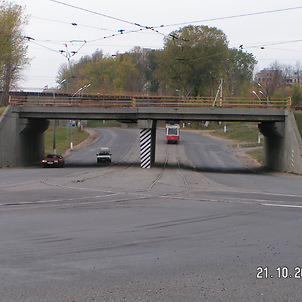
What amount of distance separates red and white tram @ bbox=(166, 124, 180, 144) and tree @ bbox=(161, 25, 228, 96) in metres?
10.6

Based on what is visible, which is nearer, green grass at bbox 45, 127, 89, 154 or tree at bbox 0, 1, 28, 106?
tree at bbox 0, 1, 28, 106

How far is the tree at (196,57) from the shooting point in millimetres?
83000


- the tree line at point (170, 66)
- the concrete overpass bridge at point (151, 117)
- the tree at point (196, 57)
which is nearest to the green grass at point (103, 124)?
the tree line at point (170, 66)

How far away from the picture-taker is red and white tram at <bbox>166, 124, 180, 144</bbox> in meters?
81.4

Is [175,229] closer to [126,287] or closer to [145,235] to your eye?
[145,235]

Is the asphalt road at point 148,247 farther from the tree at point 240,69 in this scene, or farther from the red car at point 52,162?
the tree at point 240,69

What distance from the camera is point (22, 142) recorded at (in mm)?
45031

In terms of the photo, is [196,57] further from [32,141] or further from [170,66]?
[32,141]

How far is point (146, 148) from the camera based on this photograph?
3997 centimetres

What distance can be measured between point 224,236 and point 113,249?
9.89ft

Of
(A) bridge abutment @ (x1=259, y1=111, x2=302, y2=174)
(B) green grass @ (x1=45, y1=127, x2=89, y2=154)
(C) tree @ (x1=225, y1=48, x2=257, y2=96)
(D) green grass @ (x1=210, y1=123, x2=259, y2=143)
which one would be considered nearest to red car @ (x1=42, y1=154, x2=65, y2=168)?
(A) bridge abutment @ (x1=259, y1=111, x2=302, y2=174)

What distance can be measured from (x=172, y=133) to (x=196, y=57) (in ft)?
50.4

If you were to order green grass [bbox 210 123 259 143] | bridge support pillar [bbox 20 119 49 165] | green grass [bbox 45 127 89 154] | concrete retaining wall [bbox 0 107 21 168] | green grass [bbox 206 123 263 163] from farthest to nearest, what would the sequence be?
green grass [bbox 210 123 259 143], green grass [bbox 206 123 263 163], green grass [bbox 45 127 89 154], bridge support pillar [bbox 20 119 49 165], concrete retaining wall [bbox 0 107 21 168]

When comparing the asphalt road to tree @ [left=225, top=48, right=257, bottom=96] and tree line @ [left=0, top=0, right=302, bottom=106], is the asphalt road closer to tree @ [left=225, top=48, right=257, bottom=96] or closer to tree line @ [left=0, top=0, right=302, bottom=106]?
tree line @ [left=0, top=0, right=302, bottom=106]
